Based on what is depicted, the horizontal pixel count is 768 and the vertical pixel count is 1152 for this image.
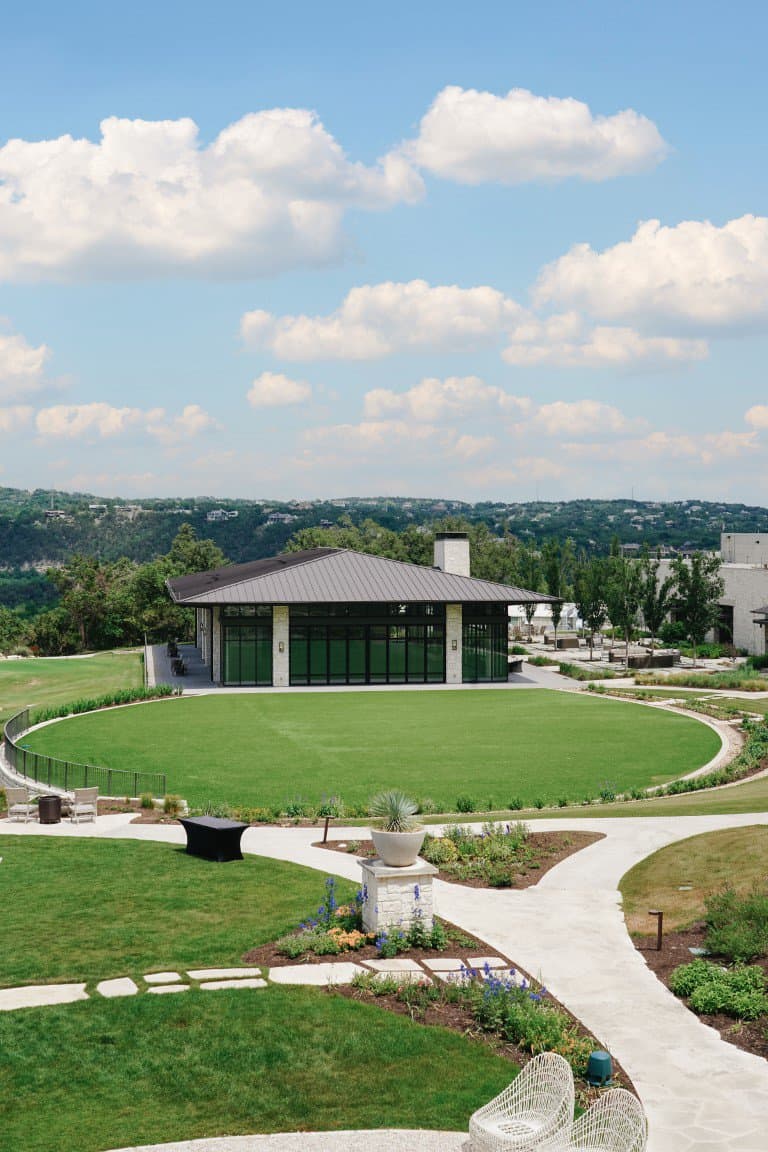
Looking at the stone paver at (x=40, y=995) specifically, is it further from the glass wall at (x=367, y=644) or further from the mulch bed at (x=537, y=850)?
the glass wall at (x=367, y=644)

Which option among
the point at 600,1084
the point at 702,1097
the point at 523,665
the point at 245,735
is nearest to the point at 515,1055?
the point at 600,1084

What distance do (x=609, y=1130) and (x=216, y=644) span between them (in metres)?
44.8

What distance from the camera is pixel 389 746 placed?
3231cm

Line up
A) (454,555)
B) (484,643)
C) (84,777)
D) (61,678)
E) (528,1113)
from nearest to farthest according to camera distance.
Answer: (528,1113) < (84,777) < (484,643) < (61,678) < (454,555)

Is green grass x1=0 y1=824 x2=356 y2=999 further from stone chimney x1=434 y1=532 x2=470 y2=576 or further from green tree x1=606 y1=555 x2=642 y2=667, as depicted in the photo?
green tree x1=606 y1=555 x2=642 y2=667

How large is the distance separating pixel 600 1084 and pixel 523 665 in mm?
52577

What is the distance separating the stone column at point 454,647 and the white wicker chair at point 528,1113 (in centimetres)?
4289

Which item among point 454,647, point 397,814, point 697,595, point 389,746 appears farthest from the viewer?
point 697,595

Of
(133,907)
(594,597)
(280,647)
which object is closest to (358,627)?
(280,647)

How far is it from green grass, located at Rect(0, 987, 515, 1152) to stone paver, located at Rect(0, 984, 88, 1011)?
258 mm

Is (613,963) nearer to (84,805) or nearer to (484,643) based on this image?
(84,805)

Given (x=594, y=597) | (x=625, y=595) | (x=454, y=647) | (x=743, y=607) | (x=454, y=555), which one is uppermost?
(x=454, y=555)

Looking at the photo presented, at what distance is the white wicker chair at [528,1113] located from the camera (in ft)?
25.7

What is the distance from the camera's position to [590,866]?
17.4m
